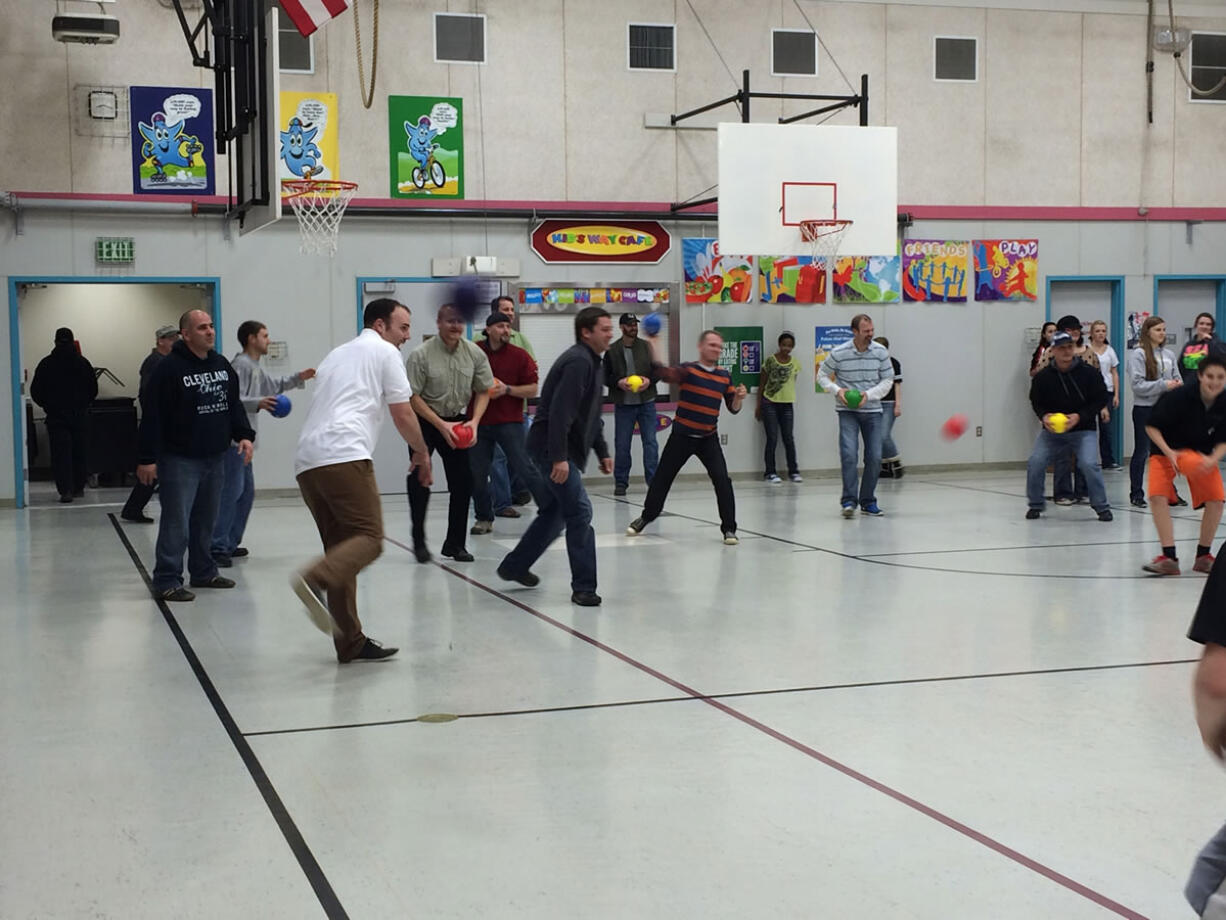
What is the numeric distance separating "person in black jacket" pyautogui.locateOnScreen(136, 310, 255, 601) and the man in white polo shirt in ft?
6.53

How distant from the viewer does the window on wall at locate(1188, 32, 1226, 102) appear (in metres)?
18.7

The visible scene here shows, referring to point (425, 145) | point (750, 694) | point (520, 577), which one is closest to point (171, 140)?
point (425, 145)

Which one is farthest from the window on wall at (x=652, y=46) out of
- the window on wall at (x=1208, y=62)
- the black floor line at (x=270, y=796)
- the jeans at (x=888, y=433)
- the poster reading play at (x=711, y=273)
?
the black floor line at (x=270, y=796)

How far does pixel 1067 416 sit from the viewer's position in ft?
40.3

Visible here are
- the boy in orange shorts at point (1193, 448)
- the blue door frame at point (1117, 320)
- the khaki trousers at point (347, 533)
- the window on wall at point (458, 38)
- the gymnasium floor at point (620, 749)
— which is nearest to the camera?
the gymnasium floor at point (620, 749)

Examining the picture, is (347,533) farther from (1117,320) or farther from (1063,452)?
(1117,320)

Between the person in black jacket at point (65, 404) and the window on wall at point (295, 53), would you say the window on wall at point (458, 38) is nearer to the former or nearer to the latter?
the window on wall at point (295, 53)

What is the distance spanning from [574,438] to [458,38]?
9220 millimetres

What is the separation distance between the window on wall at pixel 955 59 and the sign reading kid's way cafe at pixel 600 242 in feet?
14.2

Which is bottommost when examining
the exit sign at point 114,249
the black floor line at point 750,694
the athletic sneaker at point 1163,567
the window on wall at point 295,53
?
the black floor line at point 750,694

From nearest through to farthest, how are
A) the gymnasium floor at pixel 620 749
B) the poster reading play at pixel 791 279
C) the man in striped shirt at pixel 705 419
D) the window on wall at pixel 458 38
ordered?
the gymnasium floor at pixel 620 749, the man in striped shirt at pixel 705 419, the window on wall at pixel 458 38, the poster reading play at pixel 791 279

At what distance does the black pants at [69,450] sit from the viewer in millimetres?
15676

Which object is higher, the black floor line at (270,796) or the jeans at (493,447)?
the jeans at (493,447)

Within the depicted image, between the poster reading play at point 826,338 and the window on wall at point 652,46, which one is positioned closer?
the window on wall at point 652,46
